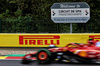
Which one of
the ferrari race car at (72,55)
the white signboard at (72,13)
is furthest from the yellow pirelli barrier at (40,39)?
the white signboard at (72,13)

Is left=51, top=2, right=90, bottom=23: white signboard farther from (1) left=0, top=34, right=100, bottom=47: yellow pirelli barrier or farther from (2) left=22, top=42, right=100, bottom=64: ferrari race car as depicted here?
(2) left=22, top=42, right=100, bottom=64: ferrari race car

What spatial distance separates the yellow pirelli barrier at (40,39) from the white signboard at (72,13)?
460 centimetres

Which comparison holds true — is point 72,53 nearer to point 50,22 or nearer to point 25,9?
point 50,22

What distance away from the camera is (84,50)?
7.92m

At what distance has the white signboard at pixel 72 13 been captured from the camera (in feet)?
52.6

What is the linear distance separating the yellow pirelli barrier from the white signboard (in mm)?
4595

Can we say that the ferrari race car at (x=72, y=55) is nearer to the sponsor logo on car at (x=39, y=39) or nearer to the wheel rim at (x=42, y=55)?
the wheel rim at (x=42, y=55)

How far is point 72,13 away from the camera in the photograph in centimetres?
1609

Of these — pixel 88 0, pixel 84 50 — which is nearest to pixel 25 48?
pixel 84 50

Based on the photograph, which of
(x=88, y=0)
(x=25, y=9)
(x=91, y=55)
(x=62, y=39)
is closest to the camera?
(x=91, y=55)

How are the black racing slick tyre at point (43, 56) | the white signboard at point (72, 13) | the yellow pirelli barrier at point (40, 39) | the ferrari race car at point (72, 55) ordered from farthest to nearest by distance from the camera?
the white signboard at point (72, 13) → the yellow pirelli barrier at point (40, 39) → the black racing slick tyre at point (43, 56) → the ferrari race car at point (72, 55)

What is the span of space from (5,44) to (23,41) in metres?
1.07

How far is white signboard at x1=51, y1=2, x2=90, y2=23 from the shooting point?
16.0 m

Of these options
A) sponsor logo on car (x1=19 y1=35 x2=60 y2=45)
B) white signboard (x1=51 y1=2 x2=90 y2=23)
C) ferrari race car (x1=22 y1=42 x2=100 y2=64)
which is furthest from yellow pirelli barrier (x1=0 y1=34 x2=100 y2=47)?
white signboard (x1=51 y1=2 x2=90 y2=23)
